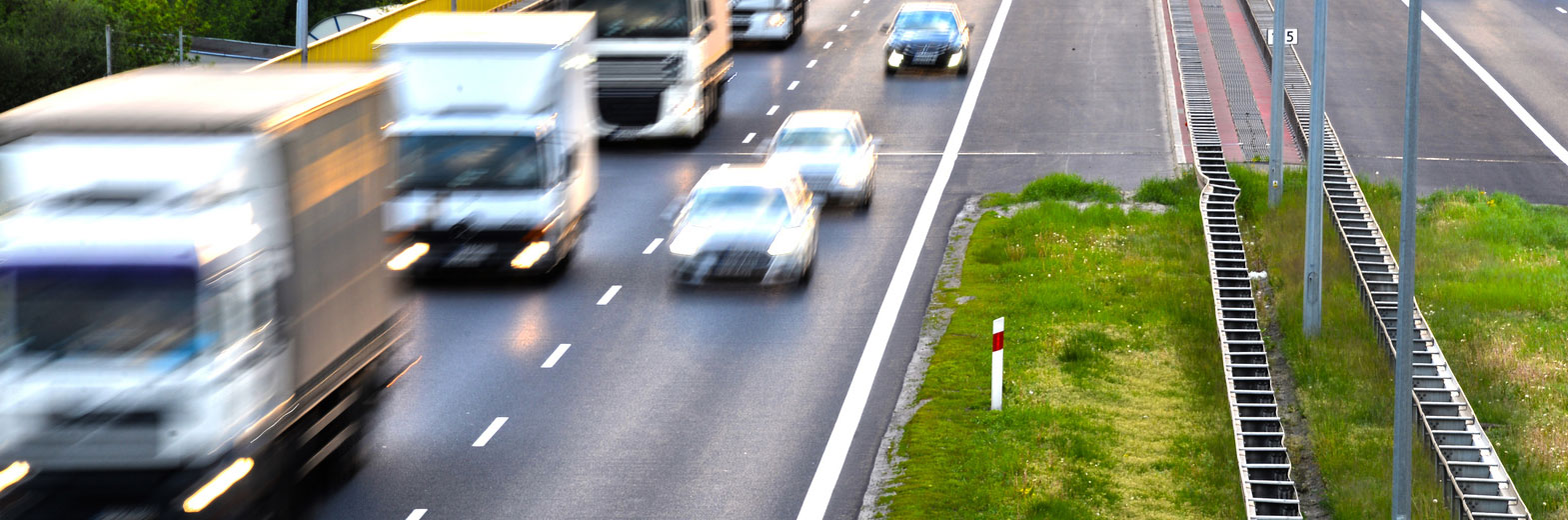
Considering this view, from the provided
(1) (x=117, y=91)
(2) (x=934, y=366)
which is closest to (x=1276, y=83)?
(2) (x=934, y=366)

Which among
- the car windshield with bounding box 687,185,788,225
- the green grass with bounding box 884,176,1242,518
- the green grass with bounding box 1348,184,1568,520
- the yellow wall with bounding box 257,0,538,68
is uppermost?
the yellow wall with bounding box 257,0,538,68

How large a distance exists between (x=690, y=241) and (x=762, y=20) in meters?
25.5

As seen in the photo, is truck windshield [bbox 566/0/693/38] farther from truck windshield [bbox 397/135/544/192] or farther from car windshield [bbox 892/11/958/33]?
car windshield [bbox 892/11/958/33]

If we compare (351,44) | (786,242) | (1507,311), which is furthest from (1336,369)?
(351,44)

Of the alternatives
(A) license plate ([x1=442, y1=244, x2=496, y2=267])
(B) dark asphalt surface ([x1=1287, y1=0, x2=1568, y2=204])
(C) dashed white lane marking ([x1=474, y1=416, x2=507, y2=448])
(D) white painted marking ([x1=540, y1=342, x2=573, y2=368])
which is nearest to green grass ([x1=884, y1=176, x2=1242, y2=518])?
(C) dashed white lane marking ([x1=474, y1=416, x2=507, y2=448])

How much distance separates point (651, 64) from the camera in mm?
35750

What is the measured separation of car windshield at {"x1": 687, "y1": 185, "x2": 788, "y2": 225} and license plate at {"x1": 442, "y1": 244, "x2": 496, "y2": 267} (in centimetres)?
316

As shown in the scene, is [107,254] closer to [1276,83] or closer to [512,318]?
[512,318]

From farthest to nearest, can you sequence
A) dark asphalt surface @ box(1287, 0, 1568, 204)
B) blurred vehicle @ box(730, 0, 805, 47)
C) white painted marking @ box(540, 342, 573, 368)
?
1. blurred vehicle @ box(730, 0, 805, 47)
2. dark asphalt surface @ box(1287, 0, 1568, 204)
3. white painted marking @ box(540, 342, 573, 368)

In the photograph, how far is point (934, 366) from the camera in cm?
2328

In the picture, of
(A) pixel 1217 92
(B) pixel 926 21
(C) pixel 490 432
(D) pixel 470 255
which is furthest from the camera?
(B) pixel 926 21

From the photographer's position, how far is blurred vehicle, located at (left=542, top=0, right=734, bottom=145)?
35.6 m

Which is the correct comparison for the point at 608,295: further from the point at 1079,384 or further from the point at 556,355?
the point at 1079,384

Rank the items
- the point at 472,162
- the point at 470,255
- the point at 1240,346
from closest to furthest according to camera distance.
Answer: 1. the point at 1240,346
2. the point at 472,162
3. the point at 470,255
